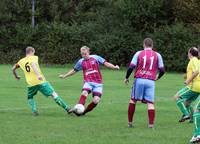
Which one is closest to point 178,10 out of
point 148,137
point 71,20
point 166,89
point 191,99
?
point 71,20

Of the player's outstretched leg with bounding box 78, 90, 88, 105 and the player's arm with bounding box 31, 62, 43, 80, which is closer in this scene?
the player's arm with bounding box 31, 62, 43, 80

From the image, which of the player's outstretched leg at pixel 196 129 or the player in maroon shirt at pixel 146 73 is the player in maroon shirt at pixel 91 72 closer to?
the player in maroon shirt at pixel 146 73

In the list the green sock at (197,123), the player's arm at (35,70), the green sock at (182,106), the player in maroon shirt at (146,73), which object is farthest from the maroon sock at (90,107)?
the green sock at (197,123)

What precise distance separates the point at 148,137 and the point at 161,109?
647cm

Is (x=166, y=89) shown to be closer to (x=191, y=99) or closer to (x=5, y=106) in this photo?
(x=5, y=106)

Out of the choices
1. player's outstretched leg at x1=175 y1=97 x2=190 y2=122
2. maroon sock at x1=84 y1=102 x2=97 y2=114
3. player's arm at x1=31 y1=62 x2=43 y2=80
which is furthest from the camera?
maroon sock at x1=84 y1=102 x2=97 y2=114

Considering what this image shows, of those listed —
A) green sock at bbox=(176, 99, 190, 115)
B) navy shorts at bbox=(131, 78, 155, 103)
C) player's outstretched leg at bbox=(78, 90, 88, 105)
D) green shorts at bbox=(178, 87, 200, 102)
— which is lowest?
player's outstretched leg at bbox=(78, 90, 88, 105)

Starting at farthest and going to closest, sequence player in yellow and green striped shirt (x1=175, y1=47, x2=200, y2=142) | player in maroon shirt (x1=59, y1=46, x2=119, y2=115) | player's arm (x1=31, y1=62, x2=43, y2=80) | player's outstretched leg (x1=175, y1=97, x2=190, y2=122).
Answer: player in maroon shirt (x1=59, y1=46, x2=119, y2=115)
player's arm (x1=31, y1=62, x2=43, y2=80)
player's outstretched leg (x1=175, y1=97, x2=190, y2=122)
player in yellow and green striped shirt (x1=175, y1=47, x2=200, y2=142)

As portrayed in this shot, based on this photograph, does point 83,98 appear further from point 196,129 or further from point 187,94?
point 196,129

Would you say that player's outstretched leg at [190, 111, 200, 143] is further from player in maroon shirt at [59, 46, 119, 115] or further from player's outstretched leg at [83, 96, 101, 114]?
player in maroon shirt at [59, 46, 119, 115]

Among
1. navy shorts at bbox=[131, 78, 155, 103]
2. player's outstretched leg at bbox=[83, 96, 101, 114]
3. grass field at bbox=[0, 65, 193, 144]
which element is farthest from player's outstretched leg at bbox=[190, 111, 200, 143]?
player's outstretched leg at bbox=[83, 96, 101, 114]

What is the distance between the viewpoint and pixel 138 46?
160ft

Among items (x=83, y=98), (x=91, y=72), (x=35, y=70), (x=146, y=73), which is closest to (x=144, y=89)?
(x=146, y=73)

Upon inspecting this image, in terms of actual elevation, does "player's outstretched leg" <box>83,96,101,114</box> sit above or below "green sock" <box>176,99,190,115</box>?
below
